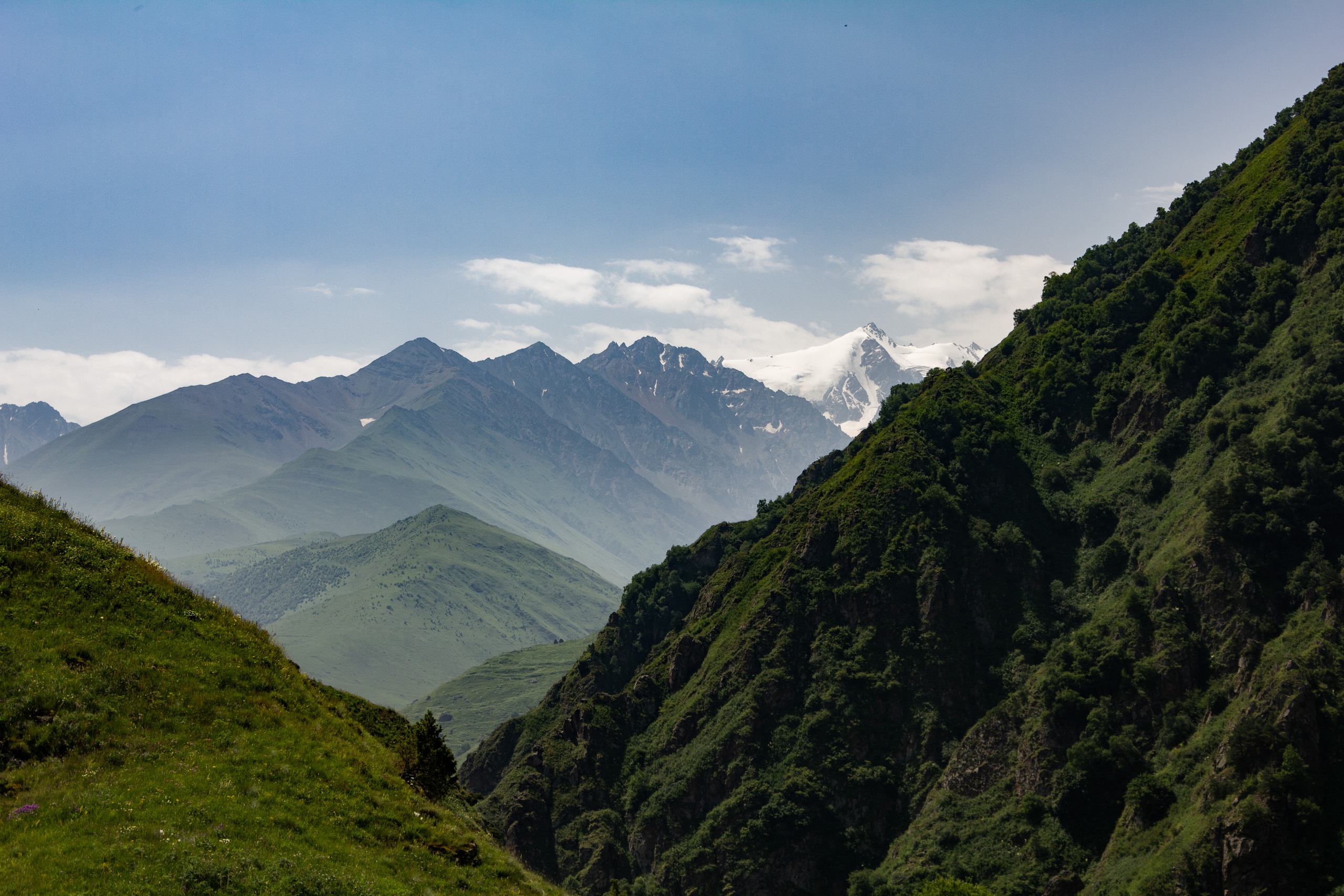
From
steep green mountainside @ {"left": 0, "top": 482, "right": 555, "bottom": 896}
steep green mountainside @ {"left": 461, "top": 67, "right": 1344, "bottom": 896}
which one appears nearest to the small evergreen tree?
steep green mountainside @ {"left": 0, "top": 482, "right": 555, "bottom": 896}

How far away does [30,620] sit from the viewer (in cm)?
4478

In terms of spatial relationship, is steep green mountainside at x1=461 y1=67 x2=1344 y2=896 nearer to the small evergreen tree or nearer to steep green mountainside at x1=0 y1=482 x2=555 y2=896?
the small evergreen tree

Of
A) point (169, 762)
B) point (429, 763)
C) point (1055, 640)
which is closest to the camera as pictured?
point (169, 762)

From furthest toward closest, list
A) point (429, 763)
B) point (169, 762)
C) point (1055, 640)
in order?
point (1055, 640) < point (429, 763) < point (169, 762)

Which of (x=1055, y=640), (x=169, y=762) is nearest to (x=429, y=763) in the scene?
(x=169, y=762)

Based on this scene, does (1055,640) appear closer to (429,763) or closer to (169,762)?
(429,763)

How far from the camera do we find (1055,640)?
5246 inches

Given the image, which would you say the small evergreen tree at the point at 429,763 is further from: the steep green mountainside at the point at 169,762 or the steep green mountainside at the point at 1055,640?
the steep green mountainside at the point at 1055,640

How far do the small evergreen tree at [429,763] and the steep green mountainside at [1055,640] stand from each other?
2816 cm

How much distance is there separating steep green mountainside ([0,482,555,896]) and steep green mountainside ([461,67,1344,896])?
37871 millimetres

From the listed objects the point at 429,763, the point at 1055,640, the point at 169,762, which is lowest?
the point at 429,763

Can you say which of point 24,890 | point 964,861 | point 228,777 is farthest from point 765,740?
point 24,890

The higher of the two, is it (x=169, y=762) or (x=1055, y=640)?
(x=169, y=762)

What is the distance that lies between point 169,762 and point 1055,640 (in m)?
123
